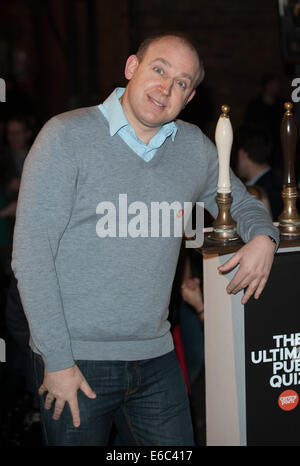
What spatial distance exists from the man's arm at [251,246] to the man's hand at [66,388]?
1.48ft

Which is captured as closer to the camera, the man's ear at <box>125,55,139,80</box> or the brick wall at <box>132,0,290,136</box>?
the man's ear at <box>125,55,139,80</box>

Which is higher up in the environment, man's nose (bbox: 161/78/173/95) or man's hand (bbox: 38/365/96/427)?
man's nose (bbox: 161/78/173/95)

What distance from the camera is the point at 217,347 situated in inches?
67.2

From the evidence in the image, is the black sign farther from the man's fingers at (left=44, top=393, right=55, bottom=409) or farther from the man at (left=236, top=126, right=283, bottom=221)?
the man at (left=236, top=126, right=283, bottom=221)

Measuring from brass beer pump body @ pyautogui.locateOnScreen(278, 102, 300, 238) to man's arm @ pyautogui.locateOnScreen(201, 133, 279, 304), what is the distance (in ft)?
0.34

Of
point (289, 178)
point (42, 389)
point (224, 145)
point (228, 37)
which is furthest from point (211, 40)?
point (42, 389)

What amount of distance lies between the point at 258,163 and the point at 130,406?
194cm

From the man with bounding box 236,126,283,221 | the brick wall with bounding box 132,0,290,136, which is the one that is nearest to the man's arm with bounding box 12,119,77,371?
the man with bounding box 236,126,283,221

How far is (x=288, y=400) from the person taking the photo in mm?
1649

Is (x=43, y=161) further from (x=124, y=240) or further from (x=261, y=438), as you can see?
Result: (x=261, y=438)

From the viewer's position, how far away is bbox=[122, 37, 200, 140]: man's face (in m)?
1.42

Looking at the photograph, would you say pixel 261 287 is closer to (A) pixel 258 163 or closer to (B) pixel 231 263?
(B) pixel 231 263

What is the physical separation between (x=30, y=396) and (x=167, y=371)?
3.74 ft
